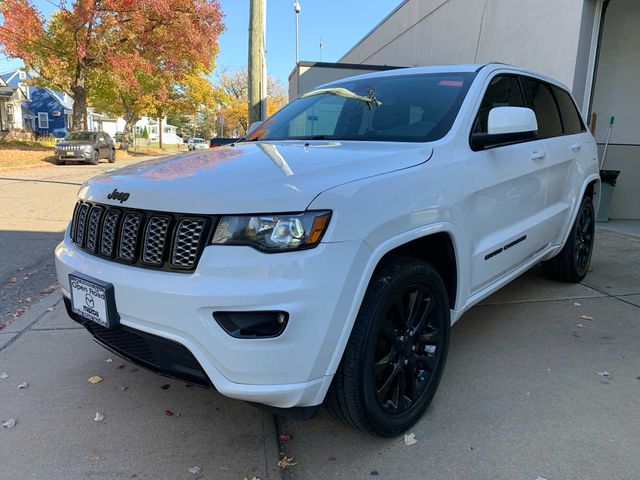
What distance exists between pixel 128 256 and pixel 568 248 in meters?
3.80

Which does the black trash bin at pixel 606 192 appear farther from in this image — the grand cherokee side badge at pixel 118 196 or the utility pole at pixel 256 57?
the grand cherokee side badge at pixel 118 196

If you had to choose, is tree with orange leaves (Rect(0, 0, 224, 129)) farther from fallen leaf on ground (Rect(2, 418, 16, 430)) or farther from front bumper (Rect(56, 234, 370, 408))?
front bumper (Rect(56, 234, 370, 408))

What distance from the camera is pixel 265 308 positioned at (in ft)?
5.91

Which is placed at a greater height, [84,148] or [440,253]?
[440,253]

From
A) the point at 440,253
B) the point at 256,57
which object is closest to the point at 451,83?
the point at 440,253

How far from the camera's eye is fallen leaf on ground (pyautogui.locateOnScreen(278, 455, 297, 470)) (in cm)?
223

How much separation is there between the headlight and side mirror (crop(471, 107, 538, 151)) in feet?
4.26

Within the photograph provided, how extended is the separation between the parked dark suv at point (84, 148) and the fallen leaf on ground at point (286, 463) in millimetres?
22925

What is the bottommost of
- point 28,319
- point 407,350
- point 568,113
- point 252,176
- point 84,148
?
point 28,319

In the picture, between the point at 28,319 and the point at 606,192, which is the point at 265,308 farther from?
the point at 606,192

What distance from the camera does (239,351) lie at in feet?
6.05

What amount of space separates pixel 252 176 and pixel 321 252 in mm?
474

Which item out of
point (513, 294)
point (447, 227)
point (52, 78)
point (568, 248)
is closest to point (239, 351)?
point (447, 227)

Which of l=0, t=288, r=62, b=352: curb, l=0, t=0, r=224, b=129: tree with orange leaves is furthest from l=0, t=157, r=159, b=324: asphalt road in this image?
l=0, t=0, r=224, b=129: tree with orange leaves
